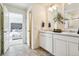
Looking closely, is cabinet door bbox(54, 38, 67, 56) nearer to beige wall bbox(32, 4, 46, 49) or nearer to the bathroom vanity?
the bathroom vanity

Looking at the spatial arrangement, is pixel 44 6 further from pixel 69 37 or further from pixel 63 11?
pixel 69 37

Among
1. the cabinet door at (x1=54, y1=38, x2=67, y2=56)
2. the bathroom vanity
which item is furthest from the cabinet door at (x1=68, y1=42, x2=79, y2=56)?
the cabinet door at (x1=54, y1=38, x2=67, y2=56)

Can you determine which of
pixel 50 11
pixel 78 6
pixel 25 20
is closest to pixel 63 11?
pixel 78 6

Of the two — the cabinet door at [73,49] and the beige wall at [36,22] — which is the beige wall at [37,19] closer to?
the beige wall at [36,22]

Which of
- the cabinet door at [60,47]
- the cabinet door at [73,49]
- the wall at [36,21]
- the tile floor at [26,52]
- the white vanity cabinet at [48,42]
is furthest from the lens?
the wall at [36,21]

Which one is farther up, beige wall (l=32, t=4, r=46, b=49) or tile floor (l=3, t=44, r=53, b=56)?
beige wall (l=32, t=4, r=46, b=49)

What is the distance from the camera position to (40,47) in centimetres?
442

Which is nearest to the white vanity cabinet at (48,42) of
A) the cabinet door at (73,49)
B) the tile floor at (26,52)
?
the tile floor at (26,52)

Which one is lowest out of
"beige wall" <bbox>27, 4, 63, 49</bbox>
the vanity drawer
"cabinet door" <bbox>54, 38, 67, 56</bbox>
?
"cabinet door" <bbox>54, 38, 67, 56</bbox>

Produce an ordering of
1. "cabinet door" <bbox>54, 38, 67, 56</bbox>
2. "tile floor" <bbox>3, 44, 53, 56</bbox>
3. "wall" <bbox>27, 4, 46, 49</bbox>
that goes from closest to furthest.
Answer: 1. "cabinet door" <bbox>54, 38, 67, 56</bbox>
2. "tile floor" <bbox>3, 44, 53, 56</bbox>
3. "wall" <bbox>27, 4, 46, 49</bbox>

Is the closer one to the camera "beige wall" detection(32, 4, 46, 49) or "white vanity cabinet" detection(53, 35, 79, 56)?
"white vanity cabinet" detection(53, 35, 79, 56)

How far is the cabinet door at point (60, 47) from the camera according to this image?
8.17 ft

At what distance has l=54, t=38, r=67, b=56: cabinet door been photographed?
249 cm

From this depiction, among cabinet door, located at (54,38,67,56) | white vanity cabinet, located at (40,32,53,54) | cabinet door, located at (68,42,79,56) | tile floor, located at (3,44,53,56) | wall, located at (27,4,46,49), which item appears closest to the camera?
cabinet door, located at (68,42,79,56)
